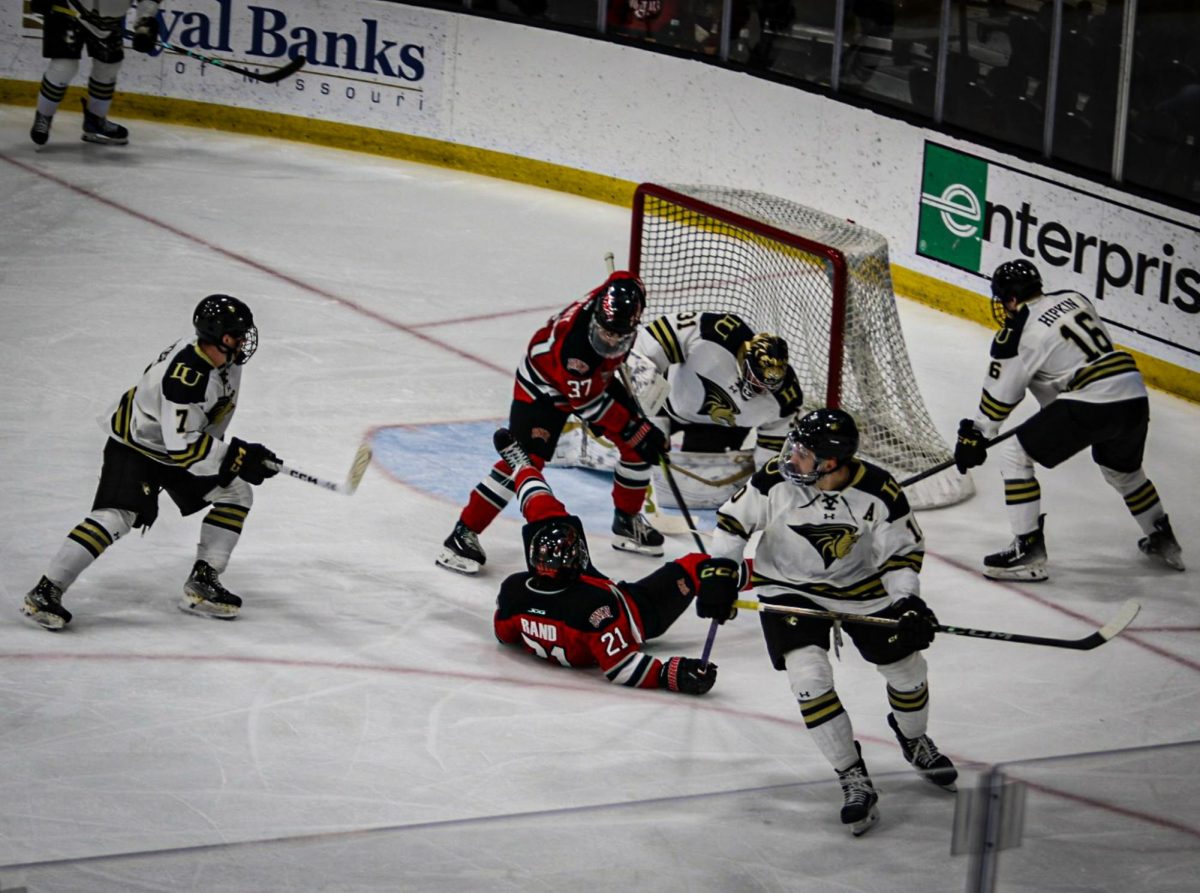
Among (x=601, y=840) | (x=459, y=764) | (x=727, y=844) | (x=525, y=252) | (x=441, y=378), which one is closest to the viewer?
(x=601, y=840)

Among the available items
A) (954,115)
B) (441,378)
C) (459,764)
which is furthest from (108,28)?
(459,764)

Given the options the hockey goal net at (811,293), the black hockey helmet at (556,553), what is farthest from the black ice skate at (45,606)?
the hockey goal net at (811,293)

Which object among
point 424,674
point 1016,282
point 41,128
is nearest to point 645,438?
point 424,674

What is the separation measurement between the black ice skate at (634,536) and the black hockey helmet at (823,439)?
1965 mm

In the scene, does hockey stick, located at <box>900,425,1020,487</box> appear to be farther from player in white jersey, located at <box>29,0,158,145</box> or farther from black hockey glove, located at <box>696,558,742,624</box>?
player in white jersey, located at <box>29,0,158,145</box>

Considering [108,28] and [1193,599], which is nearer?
[1193,599]

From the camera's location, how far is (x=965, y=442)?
5996 mm

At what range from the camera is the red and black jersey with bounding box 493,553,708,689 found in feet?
16.9

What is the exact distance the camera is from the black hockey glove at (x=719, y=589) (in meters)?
4.46

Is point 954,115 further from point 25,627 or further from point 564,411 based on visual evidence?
point 25,627

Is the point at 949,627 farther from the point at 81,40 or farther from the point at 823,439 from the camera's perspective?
the point at 81,40

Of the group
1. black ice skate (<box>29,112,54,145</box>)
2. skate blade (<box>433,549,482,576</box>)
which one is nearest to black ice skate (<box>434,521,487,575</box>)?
skate blade (<box>433,549,482,576</box>)

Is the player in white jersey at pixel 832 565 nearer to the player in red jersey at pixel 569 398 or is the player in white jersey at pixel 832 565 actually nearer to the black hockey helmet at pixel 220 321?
the player in red jersey at pixel 569 398

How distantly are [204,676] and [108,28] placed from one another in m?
6.12
